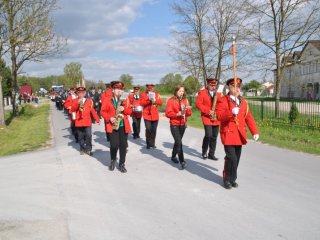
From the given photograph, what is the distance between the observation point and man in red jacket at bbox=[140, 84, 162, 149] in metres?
10.6

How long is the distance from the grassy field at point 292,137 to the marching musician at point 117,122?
16.0 ft

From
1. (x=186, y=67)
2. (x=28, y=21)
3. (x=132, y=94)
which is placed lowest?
(x=132, y=94)

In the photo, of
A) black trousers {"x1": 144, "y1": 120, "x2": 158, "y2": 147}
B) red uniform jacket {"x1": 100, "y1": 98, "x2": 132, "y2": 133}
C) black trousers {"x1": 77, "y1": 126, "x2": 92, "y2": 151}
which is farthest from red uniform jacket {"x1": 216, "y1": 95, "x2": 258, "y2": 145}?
black trousers {"x1": 77, "y1": 126, "x2": 92, "y2": 151}

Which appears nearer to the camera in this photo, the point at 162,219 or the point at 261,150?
the point at 162,219

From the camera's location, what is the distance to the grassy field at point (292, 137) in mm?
10344

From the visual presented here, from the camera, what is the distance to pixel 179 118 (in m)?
8.20

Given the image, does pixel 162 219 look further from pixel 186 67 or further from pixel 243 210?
pixel 186 67

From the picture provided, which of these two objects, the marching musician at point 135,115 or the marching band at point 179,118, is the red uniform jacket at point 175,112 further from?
the marching musician at point 135,115

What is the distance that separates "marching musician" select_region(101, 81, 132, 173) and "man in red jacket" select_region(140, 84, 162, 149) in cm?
281

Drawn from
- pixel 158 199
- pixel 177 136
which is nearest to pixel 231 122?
pixel 158 199

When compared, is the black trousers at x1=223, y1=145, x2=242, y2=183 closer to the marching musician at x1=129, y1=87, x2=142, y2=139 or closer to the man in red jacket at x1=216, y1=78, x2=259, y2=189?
the man in red jacket at x1=216, y1=78, x2=259, y2=189

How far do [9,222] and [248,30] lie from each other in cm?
1664

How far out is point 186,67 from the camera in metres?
25.9

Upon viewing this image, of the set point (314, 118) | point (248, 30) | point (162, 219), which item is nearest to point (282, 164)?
point (162, 219)
